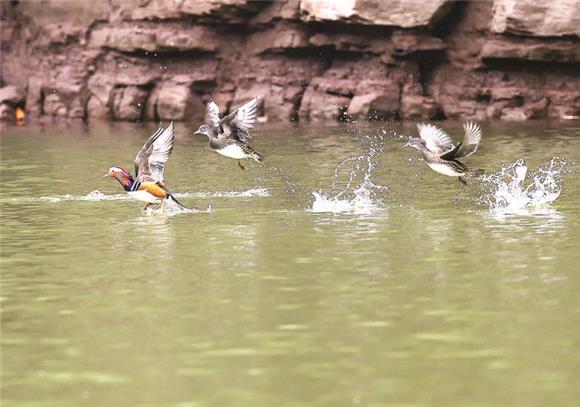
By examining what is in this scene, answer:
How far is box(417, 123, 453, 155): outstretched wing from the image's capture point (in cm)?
1616

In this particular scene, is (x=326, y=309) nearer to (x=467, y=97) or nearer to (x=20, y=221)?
(x=20, y=221)

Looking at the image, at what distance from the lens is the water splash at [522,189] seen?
51.9ft

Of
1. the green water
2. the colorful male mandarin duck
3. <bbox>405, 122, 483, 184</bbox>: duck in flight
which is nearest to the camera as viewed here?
the green water

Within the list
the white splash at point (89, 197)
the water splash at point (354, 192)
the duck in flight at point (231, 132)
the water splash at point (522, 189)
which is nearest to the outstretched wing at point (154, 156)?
the duck in flight at point (231, 132)

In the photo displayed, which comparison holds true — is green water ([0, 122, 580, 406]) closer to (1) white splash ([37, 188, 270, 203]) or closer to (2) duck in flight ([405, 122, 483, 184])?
(1) white splash ([37, 188, 270, 203])

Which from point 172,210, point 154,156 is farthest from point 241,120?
point 172,210

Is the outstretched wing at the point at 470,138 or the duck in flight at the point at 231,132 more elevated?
the outstretched wing at the point at 470,138

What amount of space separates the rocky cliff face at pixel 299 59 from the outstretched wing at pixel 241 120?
444 inches

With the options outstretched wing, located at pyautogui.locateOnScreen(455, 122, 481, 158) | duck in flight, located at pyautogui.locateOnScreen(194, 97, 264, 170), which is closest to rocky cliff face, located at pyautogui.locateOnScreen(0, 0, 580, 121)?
duck in flight, located at pyautogui.locateOnScreen(194, 97, 264, 170)

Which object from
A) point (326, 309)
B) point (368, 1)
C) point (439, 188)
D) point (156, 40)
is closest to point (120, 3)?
point (156, 40)

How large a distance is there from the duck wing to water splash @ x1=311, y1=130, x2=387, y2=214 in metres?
1.02

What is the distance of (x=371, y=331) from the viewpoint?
31.2 ft

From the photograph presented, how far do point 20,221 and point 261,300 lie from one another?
5959 millimetres

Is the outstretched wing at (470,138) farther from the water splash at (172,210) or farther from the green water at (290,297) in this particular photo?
the water splash at (172,210)
